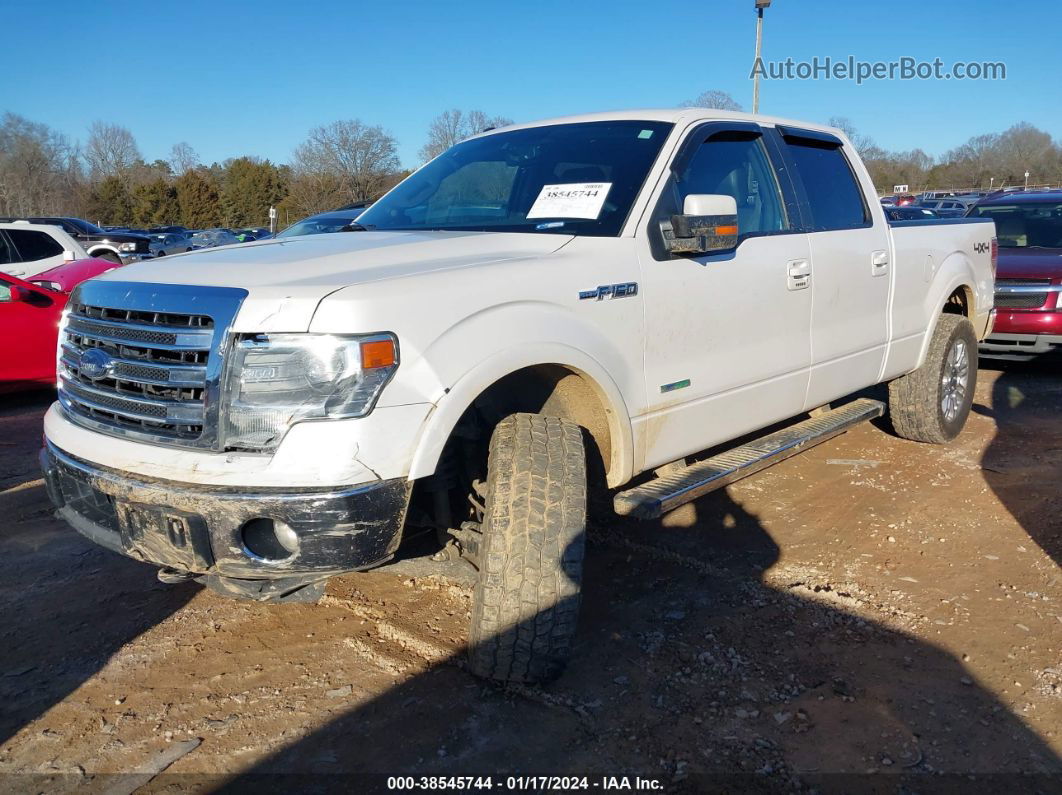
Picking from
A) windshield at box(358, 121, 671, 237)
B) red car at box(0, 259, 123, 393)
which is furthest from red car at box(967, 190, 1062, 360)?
red car at box(0, 259, 123, 393)

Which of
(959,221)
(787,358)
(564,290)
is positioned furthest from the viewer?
(959,221)

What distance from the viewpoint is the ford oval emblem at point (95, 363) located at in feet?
9.46

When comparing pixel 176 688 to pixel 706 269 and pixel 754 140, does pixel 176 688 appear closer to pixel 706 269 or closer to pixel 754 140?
pixel 706 269

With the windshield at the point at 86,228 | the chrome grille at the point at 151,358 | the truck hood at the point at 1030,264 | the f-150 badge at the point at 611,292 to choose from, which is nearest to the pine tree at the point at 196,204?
the windshield at the point at 86,228

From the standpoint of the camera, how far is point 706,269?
145 inches

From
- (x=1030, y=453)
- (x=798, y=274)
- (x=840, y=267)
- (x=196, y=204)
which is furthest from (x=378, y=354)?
(x=196, y=204)

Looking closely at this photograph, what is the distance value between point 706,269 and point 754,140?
110 cm

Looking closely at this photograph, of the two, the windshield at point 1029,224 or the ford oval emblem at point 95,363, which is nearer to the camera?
the ford oval emblem at point 95,363

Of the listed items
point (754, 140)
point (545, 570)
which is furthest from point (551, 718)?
point (754, 140)

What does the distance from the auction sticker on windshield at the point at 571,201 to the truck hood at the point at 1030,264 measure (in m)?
6.60

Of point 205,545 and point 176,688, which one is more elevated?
point 205,545

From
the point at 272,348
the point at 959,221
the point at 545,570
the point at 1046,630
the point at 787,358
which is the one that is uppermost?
the point at 959,221

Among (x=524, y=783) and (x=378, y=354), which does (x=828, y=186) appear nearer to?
(x=378, y=354)

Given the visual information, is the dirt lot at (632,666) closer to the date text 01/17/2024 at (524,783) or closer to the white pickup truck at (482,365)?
the date text 01/17/2024 at (524,783)
